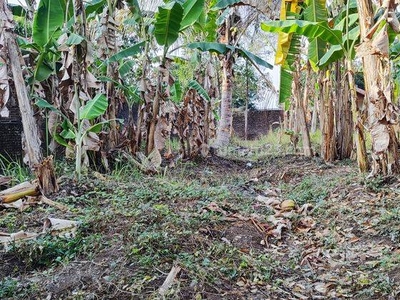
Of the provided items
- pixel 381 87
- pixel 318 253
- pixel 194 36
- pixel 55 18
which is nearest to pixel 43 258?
pixel 318 253

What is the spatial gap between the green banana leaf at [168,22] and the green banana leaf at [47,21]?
4.41 ft

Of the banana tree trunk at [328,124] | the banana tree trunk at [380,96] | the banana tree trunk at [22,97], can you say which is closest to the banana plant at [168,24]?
the banana tree trunk at [22,97]

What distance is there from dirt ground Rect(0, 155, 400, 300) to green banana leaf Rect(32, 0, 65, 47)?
6.52ft

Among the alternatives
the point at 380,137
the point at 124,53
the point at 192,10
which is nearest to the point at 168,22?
the point at 192,10

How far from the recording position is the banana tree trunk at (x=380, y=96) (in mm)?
4055

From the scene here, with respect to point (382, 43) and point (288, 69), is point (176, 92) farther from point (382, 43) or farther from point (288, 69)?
point (382, 43)

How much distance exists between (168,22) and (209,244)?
3668mm

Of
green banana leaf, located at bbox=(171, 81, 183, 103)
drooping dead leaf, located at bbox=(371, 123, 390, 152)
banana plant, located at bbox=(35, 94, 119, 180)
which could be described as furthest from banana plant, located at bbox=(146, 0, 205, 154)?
drooping dead leaf, located at bbox=(371, 123, 390, 152)

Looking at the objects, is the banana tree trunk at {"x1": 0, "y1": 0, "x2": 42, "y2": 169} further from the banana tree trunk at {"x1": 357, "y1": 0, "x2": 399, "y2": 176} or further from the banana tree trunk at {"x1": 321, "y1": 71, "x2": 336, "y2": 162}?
the banana tree trunk at {"x1": 321, "y1": 71, "x2": 336, "y2": 162}

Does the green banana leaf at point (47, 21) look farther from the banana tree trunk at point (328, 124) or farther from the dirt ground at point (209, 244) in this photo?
the banana tree trunk at point (328, 124)

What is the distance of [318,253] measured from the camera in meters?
2.99

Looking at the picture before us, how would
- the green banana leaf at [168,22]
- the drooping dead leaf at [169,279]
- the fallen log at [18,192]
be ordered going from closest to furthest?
1. the drooping dead leaf at [169,279]
2. the fallen log at [18,192]
3. the green banana leaf at [168,22]

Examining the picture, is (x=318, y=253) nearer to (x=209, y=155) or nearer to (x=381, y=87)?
(x=381, y=87)

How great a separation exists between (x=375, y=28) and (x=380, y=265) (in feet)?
9.04
